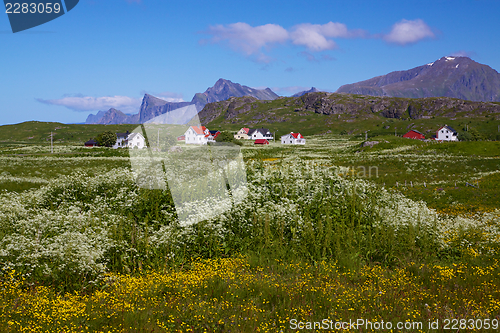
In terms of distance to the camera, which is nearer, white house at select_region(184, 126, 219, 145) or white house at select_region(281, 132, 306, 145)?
white house at select_region(184, 126, 219, 145)

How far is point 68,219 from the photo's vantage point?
972 centimetres

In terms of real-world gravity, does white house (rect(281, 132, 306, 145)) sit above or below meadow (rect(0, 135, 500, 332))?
above

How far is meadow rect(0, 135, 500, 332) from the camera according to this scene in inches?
222

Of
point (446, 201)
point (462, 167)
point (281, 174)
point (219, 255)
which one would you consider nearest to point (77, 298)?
point (219, 255)

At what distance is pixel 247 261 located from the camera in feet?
27.2

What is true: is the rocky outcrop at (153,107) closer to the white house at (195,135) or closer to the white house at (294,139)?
the white house at (195,135)

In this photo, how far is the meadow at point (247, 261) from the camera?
5648mm

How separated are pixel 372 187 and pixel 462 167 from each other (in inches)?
1252

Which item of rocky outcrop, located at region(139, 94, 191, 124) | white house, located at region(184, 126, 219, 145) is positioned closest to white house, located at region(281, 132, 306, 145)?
white house, located at region(184, 126, 219, 145)

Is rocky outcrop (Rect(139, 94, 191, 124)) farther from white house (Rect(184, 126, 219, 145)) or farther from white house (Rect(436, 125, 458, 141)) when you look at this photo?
white house (Rect(436, 125, 458, 141))

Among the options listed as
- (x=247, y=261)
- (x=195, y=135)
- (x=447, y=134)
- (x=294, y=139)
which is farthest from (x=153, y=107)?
(x=447, y=134)

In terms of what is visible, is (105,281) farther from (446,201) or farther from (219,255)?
(446,201)

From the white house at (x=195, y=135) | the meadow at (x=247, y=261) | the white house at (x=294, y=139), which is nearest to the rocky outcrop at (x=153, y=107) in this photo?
the meadow at (x=247, y=261)

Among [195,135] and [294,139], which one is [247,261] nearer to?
[195,135]
